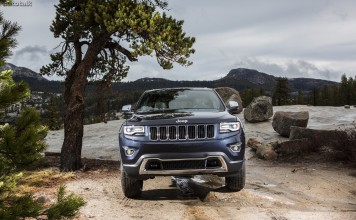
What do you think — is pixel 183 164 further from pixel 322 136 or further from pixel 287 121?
pixel 287 121

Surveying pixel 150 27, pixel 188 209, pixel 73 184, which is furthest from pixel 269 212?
pixel 150 27

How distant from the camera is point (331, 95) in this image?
384 feet

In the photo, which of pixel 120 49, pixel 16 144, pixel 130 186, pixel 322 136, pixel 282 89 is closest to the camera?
pixel 16 144

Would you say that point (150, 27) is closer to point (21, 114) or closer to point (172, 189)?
point (172, 189)

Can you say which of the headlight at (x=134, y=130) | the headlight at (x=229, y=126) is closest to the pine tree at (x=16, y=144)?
the headlight at (x=134, y=130)

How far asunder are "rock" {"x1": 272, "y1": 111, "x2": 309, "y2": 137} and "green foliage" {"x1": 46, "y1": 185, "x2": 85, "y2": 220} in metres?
16.1

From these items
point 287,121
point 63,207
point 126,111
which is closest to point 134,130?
point 126,111

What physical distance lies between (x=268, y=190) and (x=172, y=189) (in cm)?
218

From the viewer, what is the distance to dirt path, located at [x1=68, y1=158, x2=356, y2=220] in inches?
262

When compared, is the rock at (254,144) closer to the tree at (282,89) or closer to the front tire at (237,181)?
the front tire at (237,181)

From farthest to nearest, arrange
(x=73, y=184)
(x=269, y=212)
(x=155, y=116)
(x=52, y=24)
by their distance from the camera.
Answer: (x=52, y=24), (x=73, y=184), (x=155, y=116), (x=269, y=212)

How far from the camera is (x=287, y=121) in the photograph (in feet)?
64.2

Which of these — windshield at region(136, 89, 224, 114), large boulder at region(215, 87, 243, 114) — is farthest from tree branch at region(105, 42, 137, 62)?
large boulder at region(215, 87, 243, 114)

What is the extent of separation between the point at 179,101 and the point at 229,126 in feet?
5.46
